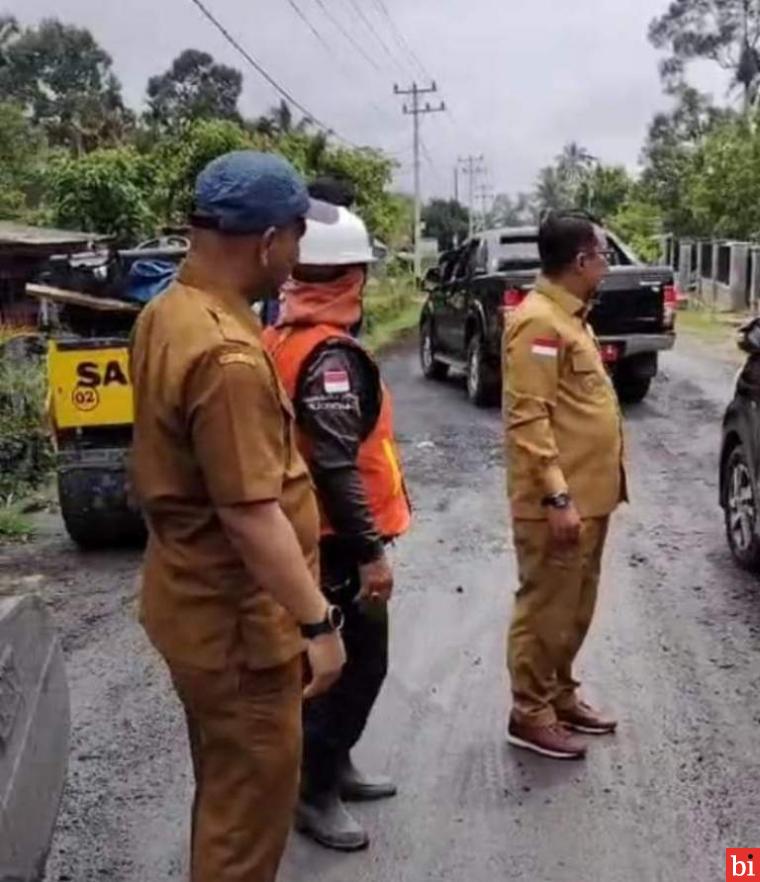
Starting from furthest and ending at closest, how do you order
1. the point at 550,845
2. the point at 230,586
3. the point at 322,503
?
the point at 550,845
the point at 322,503
the point at 230,586

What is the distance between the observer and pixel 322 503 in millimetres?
3443

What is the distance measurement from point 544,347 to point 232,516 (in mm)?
1918

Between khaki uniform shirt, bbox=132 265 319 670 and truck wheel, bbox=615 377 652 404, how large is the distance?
36.2 ft

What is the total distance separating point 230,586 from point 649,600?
13.5 ft

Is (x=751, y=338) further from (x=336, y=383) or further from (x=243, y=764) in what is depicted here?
(x=243, y=764)

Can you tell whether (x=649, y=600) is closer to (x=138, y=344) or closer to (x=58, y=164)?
(x=138, y=344)

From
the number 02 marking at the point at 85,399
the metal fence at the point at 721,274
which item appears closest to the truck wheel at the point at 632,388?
the number 02 marking at the point at 85,399

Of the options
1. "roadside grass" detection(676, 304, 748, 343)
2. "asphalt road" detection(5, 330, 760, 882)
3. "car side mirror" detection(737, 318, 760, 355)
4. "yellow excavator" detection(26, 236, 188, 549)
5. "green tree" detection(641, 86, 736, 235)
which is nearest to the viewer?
"asphalt road" detection(5, 330, 760, 882)

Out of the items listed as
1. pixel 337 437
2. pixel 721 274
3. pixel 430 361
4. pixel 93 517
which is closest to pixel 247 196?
pixel 337 437

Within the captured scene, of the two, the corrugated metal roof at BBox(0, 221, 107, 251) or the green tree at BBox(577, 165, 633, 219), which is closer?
Answer: the corrugated metal roof at BBox(0, 221, 107, 251)

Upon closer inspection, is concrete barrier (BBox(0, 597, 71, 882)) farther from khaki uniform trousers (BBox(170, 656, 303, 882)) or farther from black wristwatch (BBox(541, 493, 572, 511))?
black wristwatch (BBox(541, 493, 572, 511))

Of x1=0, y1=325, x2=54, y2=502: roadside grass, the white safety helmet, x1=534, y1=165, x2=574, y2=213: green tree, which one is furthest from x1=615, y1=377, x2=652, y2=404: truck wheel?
x1=534, y1=165, x2=574, y2=213: green tree

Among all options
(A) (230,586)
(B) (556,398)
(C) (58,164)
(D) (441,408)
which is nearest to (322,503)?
(A) (230,586)

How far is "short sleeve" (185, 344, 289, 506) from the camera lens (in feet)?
8.05
